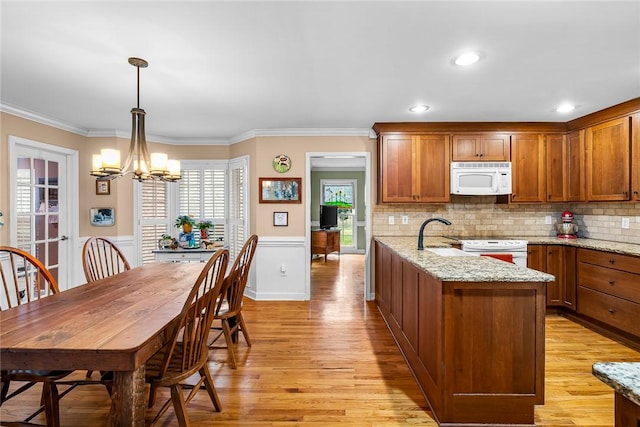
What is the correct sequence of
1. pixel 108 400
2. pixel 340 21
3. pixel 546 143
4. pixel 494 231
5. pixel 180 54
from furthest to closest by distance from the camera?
pixel 494 231 → pixel 546 143 → pixel 180 54 → pixel 108 400 → pixel 340 21

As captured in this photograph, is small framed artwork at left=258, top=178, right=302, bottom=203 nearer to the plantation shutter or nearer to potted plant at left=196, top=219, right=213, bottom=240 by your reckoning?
potted plant at left=196, top=219, right=213, bottom=240

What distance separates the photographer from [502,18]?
6.02 feet

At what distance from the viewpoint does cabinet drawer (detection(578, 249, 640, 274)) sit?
2.84 metres

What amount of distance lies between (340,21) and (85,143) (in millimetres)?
4104

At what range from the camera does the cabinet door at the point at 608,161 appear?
3264 millimetres

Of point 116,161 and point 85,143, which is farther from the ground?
point 85,143

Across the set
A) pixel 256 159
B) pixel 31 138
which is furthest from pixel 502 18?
pixel 31 138

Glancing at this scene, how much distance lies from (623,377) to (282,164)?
3958 mm

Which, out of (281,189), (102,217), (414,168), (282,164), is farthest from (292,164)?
(102,217)

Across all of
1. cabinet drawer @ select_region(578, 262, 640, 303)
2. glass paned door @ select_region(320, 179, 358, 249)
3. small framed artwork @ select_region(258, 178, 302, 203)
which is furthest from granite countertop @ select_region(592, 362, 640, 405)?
glass paned door @ select_region(320, 179, 358, 249)

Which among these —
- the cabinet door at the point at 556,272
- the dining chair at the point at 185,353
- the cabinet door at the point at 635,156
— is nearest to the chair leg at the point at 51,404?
the dining chair at the point at 185,353

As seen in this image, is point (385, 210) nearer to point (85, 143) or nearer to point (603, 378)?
point (603, 378)

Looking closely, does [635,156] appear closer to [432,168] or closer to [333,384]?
[432,168]

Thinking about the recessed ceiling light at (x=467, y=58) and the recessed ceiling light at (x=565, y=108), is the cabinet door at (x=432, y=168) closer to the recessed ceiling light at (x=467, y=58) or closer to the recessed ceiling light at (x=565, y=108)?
the recessed ceiling light at (x=565, y=108)
